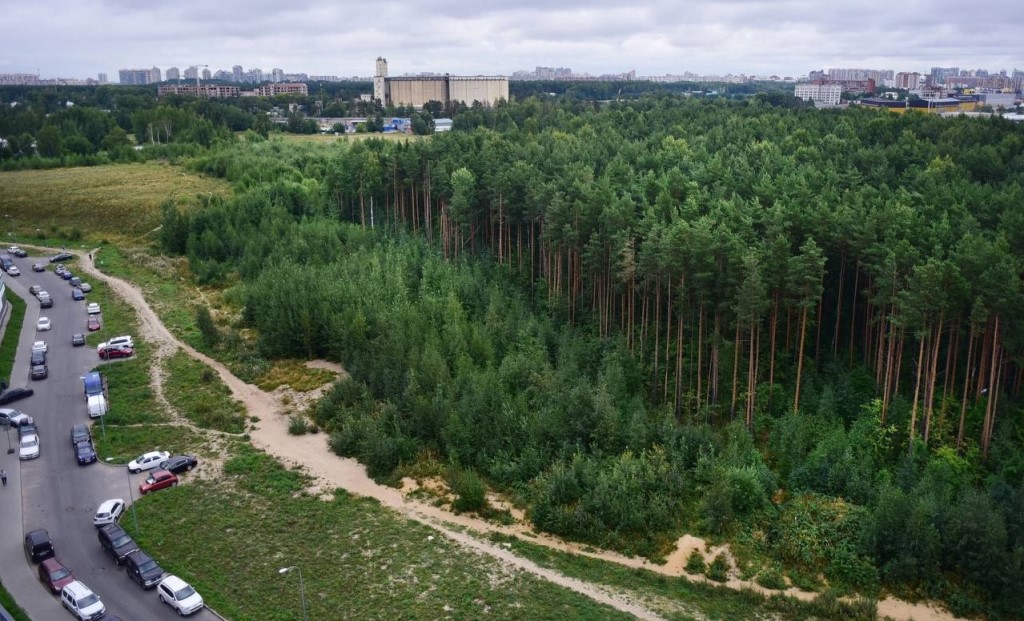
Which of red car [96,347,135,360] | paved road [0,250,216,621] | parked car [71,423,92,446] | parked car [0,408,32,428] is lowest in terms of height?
paved road [0,250,216,621]

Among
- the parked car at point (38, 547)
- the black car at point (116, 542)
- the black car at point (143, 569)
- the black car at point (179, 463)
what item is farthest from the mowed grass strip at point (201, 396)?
the black car at point (143, 569)

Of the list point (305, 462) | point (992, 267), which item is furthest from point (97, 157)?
point (992, 267)

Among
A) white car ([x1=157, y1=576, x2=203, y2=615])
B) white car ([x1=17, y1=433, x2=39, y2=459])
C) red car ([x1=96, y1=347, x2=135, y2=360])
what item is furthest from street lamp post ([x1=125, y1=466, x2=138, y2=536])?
red car ([x1=96, y1=347, x2=135, y2=360])

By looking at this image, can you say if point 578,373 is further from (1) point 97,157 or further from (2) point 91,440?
(1) point 97,157

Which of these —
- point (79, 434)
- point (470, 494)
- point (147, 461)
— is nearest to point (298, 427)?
point (147, 461)

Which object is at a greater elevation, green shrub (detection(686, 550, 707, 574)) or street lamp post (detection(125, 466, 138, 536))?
street lamp post (detection(125, 466, 138, 536))

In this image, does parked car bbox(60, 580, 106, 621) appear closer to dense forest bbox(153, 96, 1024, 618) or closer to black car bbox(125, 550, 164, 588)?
black car bbox(125, 550, 164, 588)

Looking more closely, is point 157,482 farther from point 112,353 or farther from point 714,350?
point 714,350

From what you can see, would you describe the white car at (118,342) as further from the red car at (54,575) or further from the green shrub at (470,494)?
the green shrub at (470,494)
